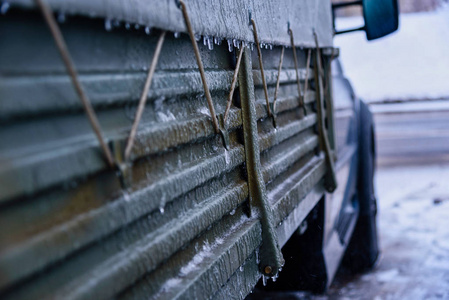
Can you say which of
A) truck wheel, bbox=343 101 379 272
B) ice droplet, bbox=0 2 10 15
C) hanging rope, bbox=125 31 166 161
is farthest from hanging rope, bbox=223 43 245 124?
truck wheel, bbox=343 101 379 272

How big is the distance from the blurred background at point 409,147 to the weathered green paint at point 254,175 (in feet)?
7.79

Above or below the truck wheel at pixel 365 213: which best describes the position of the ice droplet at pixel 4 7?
above

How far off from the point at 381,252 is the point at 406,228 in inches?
38.3

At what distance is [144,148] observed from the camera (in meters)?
1.40

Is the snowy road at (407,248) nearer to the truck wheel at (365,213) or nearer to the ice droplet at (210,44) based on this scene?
the truck wheel at (365,213)

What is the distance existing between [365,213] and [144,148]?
4.64 metres

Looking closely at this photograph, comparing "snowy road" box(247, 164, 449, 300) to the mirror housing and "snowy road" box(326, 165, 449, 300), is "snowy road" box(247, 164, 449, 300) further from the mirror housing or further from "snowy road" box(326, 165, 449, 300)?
the mirror housing

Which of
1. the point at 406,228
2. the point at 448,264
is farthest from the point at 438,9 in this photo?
the point at 448,264

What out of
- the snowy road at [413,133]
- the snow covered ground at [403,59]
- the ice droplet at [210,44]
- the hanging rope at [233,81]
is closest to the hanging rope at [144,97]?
the ice droplet at [210,44]

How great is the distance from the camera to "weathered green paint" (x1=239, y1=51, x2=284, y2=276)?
2166mm

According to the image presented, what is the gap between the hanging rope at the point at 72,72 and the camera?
41.1 inches

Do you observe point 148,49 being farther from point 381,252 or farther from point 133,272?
point 381,252

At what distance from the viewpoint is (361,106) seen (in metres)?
5.78

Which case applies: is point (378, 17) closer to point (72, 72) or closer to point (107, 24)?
point (107, 24)
